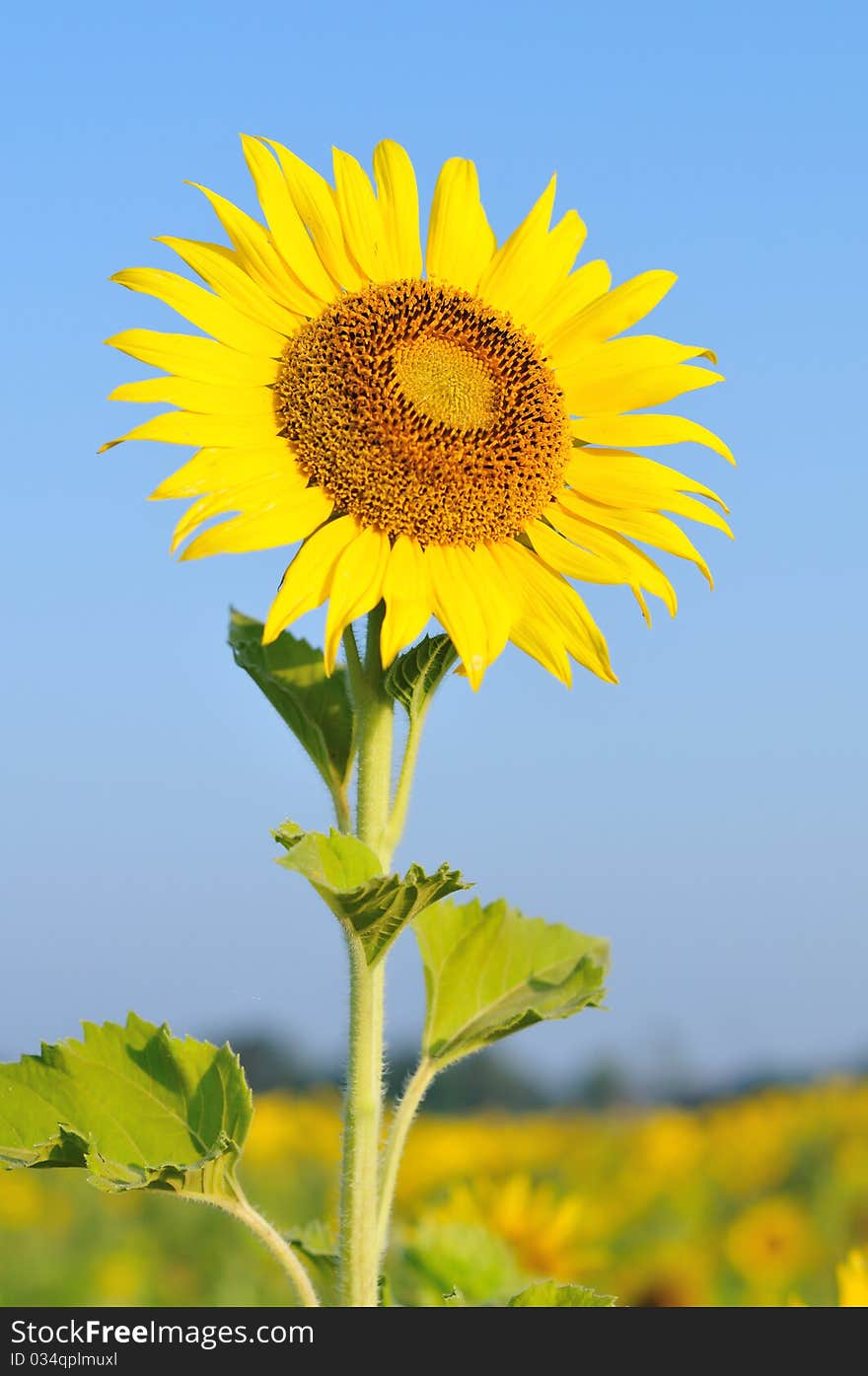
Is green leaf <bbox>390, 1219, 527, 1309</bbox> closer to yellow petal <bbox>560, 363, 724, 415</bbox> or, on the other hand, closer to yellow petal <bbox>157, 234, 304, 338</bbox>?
yellow petal <bbox>560, 363, 724, 415</bbox>

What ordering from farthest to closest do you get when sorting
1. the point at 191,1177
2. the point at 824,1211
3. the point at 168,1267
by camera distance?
1. the point at 824,1211
2. the point at 168,1267
3. the point at 191,1177

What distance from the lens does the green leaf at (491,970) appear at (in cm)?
296

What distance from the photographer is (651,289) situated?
9.50 feet

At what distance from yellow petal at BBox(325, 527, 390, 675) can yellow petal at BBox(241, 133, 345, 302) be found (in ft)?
2.01

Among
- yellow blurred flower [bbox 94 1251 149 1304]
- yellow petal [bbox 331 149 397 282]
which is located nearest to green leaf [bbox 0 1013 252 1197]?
yellow petal [bbox 331 149 397 282]

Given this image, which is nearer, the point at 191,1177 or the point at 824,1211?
the point at 191,1177

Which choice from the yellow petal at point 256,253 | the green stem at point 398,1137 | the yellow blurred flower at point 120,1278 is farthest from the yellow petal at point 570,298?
the yellow blurred flower at point 120,1278

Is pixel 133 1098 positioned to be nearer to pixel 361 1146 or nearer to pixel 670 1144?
pixel 361 1146

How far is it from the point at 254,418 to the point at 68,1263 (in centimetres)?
529

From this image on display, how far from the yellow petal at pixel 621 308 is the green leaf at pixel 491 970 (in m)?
1.29

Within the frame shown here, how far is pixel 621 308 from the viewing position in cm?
288

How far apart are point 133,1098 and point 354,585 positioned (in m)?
1.15

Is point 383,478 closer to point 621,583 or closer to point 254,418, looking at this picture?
point 254,418
